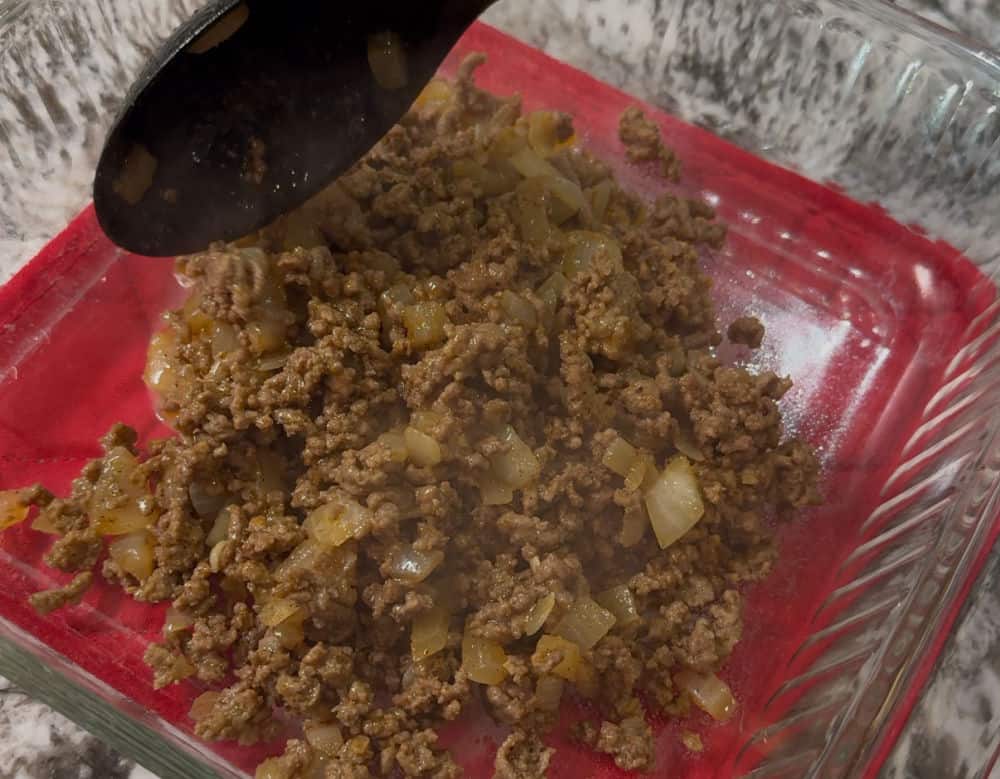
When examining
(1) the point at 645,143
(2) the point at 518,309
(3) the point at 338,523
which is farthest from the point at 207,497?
(1) the point at 645,143

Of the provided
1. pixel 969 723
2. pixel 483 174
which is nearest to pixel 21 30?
pixel 483 174

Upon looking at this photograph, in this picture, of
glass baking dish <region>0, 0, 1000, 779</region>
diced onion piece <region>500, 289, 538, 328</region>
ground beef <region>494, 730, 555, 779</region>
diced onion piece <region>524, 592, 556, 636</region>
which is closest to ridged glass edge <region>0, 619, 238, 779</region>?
glass baking dish <region>0, 0, 1000, 779</region>

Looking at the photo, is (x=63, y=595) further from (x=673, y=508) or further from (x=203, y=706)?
(x=673, y=508)

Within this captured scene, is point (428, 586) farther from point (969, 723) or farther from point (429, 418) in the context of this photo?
point (969, 723)

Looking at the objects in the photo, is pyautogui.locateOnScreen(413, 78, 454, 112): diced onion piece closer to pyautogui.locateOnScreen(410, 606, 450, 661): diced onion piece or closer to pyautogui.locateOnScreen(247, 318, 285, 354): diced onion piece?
pyautogui.locateOnScreen(247, 318, 285, 354): diced onion piece

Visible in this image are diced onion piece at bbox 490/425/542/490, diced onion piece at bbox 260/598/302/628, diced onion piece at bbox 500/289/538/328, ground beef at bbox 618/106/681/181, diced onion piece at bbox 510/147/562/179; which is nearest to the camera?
diced onion piece at bbox 260/598/302/628
